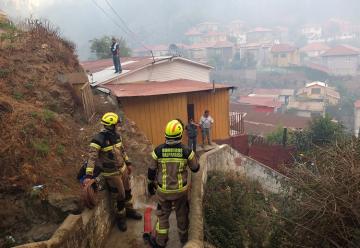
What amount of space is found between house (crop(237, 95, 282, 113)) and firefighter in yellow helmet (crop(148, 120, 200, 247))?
4025 centimetres

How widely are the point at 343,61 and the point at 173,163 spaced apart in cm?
8332

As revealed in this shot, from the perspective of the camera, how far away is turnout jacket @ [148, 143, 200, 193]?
477 cm

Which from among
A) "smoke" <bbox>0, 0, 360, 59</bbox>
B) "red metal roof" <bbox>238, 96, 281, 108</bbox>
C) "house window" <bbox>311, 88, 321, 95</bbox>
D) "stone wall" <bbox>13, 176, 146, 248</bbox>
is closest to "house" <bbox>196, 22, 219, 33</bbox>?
"smoke" <bbox>0, 0, 360, 59</bbox>

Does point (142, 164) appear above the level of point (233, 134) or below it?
above

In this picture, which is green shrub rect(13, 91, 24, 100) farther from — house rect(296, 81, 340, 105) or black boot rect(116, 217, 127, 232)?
house rect(296, 81, 340, 105)

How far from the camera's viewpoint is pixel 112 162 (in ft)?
17.7

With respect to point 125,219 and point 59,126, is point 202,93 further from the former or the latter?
point 125,219

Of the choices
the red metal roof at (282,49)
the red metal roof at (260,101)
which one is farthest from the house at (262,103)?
the red metal roof at (282,49)

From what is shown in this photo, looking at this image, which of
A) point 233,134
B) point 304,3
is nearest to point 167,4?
point 304,3

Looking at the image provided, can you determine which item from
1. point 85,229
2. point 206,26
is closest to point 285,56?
point 206,26

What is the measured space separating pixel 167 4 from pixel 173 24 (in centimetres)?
1186

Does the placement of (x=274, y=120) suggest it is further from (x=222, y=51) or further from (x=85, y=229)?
(x=222, y=51)

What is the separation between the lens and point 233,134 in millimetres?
16234

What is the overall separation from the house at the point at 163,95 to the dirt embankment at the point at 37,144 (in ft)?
6.48
